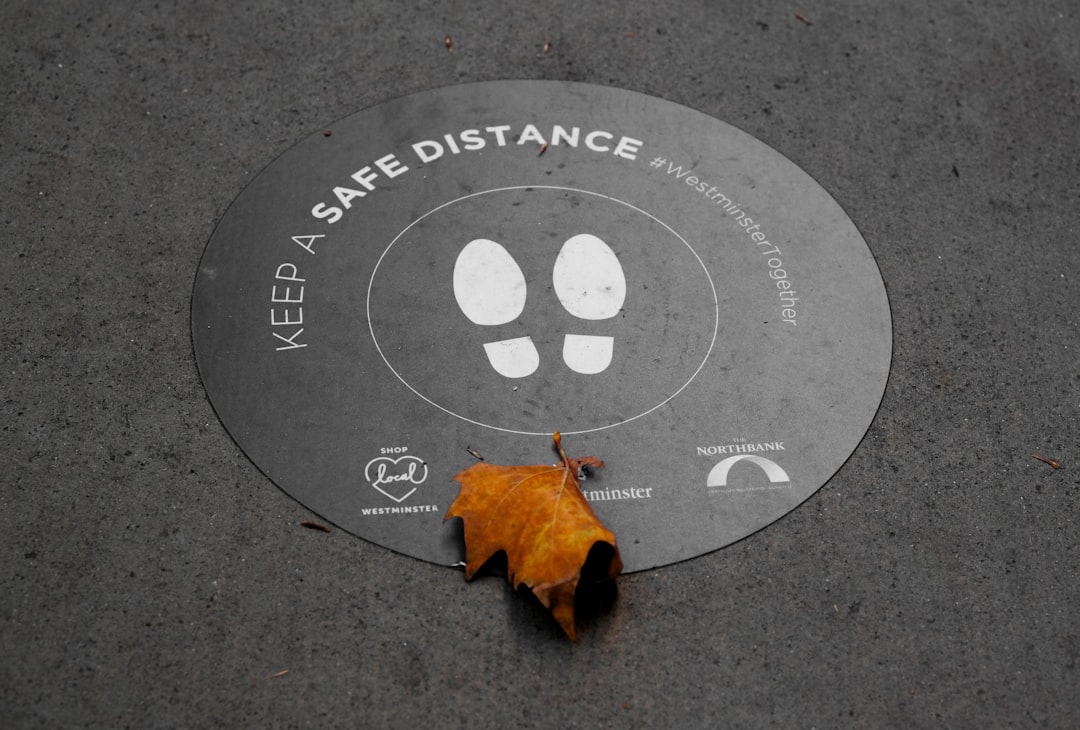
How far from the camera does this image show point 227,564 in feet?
7.38

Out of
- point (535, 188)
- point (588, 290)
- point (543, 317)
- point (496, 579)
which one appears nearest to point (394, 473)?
point (496, 579)

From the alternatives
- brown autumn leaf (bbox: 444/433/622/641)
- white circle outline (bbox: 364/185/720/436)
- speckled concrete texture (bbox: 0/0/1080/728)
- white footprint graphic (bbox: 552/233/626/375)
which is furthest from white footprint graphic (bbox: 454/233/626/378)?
speckled concrete texture (bbox: 0/0/1080/728)

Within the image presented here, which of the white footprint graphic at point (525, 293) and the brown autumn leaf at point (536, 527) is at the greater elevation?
the white footprint graphic at point (525, 293)

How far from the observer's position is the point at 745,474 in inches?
94.9

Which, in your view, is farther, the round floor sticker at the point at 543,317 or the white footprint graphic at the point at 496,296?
the white footprint graphic at the point at 496,296

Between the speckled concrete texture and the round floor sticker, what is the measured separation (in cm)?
9

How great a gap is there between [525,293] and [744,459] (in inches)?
28.4

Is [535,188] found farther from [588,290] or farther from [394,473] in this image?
[394,473]

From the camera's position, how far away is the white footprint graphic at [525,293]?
2578 mm

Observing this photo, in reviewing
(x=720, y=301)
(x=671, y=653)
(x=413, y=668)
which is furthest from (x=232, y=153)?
(x=671, y=653)

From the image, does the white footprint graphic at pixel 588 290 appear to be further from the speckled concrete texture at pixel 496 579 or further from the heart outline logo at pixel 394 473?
the speckled concrete texture at pixel 496 579

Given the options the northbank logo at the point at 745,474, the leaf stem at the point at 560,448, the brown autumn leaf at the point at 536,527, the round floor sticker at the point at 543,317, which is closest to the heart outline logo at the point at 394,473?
the round floor sticker at the point at 543,317

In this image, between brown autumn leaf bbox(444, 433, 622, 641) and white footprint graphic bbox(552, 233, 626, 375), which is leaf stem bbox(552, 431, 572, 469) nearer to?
brown autumn leaf bbox(444, 433, 622, 641)

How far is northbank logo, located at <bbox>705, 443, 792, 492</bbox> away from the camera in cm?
239
